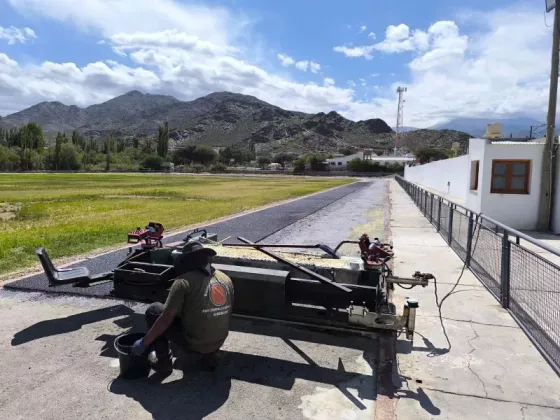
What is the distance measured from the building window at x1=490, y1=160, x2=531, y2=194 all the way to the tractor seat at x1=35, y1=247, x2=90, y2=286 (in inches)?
543

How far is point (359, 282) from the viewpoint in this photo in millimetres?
5223

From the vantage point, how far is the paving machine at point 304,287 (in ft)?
15.1

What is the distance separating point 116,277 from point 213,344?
2107 mm

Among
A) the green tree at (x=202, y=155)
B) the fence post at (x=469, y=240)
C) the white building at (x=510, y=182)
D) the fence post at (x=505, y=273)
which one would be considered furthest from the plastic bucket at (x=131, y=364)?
the green tree at (x=202, y=155)

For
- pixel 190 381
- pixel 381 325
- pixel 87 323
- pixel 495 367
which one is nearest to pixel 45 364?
pixel 87 323

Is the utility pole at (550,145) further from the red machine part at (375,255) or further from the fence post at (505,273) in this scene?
the red machine part at (375,255)

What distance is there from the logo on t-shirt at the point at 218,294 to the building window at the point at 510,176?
45.1 ft

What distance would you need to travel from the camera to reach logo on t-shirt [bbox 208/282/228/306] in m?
3.86

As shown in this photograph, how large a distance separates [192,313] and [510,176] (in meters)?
14.3

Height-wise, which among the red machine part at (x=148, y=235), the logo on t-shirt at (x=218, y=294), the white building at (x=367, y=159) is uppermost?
the white building at (x=367, y=159)

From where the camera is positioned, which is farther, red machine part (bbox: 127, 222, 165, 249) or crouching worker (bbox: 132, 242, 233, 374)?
red machine part (bbox: 127, 222, 165, 249)

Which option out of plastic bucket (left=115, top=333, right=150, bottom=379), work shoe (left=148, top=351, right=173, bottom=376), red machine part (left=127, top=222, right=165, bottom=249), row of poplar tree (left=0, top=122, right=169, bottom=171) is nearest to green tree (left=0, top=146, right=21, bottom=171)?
row of poplar tree (left=0, top=122, right=169, bottom=171)

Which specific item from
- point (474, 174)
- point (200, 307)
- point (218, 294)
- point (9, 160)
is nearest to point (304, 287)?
point (218, 294)

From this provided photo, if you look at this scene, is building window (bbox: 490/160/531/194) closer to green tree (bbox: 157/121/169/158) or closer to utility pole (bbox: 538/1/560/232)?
utility pole (bbox: 538/1/560/232)
